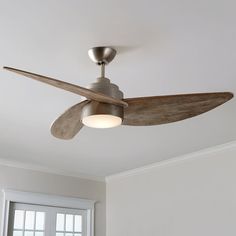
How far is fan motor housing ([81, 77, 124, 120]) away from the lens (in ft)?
6.55

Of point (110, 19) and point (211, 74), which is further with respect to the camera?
point (211, 74)

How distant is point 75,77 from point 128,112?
1.86ft

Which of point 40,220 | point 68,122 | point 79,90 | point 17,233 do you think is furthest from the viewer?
point 40,220

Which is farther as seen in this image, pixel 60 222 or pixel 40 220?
pixel 60 222

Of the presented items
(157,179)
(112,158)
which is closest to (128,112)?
(112,158)

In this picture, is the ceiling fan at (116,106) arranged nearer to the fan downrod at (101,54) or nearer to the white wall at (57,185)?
the fan downrod at (101,54)

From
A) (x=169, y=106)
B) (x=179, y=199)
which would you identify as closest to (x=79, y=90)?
(x=169, y=106)

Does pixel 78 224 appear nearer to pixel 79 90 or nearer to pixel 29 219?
pixel 29 219

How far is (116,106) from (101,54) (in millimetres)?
372

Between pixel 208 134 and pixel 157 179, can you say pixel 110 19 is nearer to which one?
pixel 208 134

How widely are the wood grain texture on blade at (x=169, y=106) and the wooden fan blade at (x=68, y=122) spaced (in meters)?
0.26

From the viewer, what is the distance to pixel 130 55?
2287 mm

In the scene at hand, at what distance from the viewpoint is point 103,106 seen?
1.99 metres

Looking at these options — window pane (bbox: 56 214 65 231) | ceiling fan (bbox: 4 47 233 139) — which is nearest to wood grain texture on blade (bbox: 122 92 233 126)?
ceiling fan (bbox: 4 47 233 139)
